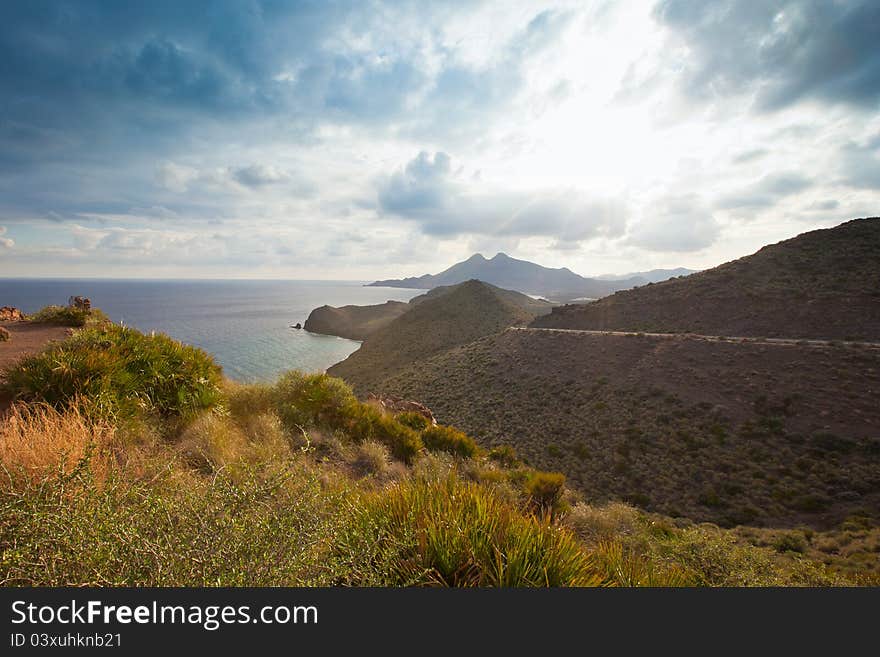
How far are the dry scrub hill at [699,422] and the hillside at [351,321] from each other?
6497cm

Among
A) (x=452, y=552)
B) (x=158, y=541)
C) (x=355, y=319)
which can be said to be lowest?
(x=355, y=319)

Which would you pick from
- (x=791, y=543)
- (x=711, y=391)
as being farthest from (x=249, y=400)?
(x=711, y=391)

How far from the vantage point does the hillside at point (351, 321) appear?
3726 inches

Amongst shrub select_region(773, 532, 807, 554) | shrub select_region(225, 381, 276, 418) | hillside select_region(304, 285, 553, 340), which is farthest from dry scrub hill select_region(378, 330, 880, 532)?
hillside select_region(304, 285, 553, 340)

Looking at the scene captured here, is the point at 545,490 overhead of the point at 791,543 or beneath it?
overhead

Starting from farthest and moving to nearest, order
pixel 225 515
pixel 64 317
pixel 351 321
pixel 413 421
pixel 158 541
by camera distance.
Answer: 1. pixel 351 321
2. pixel 64 317
3. pixel 413 421
4. pixel 225 515
5. pixel 158 541

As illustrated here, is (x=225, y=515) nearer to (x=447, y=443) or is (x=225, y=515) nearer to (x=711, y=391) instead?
(x=447, y=443)

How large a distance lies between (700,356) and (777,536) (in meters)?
18.1

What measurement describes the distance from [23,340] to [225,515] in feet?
37.7

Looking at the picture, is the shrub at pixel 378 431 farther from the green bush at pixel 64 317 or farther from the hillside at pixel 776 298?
the hillside at pixel 776 298

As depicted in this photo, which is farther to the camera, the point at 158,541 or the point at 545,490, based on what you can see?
the point at 545,490

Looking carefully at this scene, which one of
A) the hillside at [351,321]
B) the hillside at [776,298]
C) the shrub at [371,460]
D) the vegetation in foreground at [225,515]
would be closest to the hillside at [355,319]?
the hillside at [351,321]

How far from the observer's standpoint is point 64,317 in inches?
446

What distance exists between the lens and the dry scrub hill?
48.9 feet
